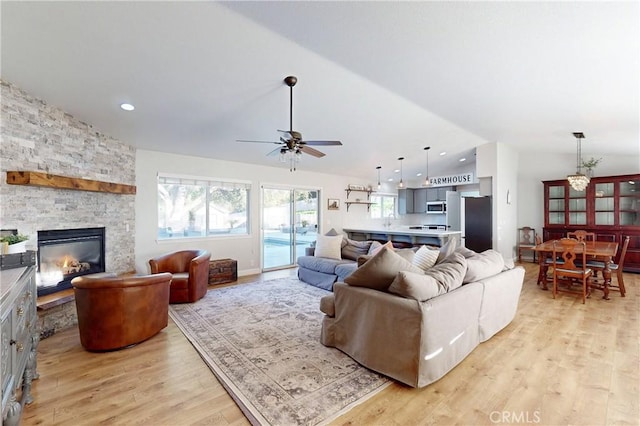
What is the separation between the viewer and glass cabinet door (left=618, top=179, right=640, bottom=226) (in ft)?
19.8

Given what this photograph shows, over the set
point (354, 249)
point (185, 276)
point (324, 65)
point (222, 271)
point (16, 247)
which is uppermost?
point (324, 65)

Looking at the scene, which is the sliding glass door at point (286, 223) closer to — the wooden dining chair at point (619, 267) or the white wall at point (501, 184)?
the white wall at point (501, 184)

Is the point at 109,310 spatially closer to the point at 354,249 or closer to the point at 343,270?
the point at 343,270

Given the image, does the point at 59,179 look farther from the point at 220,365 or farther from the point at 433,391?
the point at 433,391

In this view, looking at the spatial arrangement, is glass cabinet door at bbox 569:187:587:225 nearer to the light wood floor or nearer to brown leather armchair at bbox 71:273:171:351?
the light wood floor

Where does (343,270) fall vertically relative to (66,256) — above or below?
below

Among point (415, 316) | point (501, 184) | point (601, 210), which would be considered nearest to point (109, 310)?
point (415, 316)

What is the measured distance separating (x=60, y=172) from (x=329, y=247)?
3.98 meters

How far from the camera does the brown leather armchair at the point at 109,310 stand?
9.11 ft

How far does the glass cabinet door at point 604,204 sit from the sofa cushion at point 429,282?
606 cm

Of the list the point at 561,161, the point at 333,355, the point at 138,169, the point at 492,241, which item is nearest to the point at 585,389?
the point at 333,355

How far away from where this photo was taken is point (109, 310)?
2793 mm

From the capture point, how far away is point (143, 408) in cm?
202

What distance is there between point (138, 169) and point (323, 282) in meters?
3.69
